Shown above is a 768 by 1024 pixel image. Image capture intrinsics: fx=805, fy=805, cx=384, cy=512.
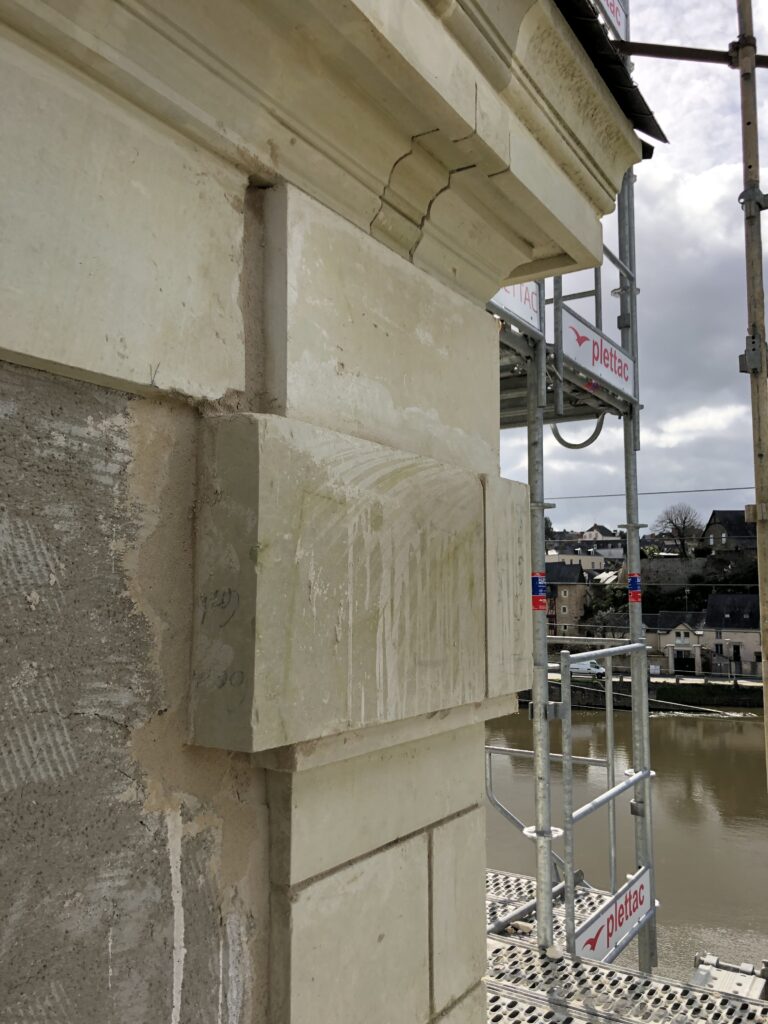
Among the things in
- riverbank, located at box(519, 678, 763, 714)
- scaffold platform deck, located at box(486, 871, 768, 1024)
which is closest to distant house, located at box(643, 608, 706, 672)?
riverbank, located at box(519, 678, 763, 714)

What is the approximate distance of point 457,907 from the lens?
1.80 metres

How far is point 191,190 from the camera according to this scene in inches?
49.8

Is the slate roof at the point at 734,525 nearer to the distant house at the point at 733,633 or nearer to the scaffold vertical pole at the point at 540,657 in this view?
the distant house at the point at 733,633

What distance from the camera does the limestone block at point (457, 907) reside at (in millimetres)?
1712

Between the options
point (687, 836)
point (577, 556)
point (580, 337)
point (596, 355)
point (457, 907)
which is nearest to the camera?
point (457, 907)

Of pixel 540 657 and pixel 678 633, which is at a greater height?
pixel 540 657

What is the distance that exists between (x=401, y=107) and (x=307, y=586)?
893mm

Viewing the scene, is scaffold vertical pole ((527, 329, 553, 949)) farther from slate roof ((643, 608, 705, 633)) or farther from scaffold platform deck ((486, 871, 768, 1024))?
slate roof ((643, 608, 705, 633))

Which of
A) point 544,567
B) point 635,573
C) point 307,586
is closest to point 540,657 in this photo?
point 544,567

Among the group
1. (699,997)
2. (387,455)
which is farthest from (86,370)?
(699,997)

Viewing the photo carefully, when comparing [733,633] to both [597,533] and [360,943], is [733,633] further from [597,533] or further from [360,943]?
[360,943]

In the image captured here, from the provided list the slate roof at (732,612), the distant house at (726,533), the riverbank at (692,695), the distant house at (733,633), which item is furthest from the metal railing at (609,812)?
the distant house at (726,533)

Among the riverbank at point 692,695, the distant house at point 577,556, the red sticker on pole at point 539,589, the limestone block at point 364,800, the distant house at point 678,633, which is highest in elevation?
the distant house at point 577,556

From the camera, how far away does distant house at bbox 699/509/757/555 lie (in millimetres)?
57000
